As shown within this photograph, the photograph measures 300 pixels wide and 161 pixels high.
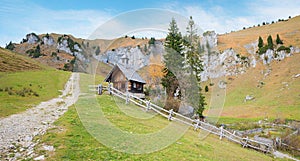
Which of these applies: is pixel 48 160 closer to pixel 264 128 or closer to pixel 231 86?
pixel 264 128

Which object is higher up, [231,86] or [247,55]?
[247,55]

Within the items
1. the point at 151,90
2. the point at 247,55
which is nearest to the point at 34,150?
the point at 151,90

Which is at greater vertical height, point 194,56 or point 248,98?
point 194,56

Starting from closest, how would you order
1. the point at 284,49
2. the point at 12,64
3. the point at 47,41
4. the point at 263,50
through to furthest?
the point at 12,64 < the point at 284,49 < the point at 263,50 < the point at 47,41

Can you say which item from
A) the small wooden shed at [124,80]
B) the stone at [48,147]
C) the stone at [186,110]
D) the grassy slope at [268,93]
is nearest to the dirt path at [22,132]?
the stone at [48,147]

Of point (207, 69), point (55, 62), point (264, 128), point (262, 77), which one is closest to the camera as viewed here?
point (264, 128)

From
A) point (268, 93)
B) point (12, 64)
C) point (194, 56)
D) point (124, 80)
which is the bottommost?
point (268, 93)

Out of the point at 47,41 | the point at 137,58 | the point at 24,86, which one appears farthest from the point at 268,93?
the point at 47,41

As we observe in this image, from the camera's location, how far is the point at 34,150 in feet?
33.9

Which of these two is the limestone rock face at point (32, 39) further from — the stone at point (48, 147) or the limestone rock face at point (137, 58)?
the stone at point (48, 147)

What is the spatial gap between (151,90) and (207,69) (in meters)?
68.1

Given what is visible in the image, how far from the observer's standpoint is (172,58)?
126 ft

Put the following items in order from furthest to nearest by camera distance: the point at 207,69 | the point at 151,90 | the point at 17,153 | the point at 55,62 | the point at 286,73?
1. the point at 55,62
2. the point at 207,69
3. the point at 286,73
4. the point at 151,90
5. the point at 17,153

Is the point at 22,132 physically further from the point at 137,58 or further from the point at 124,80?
the point at 137,58
